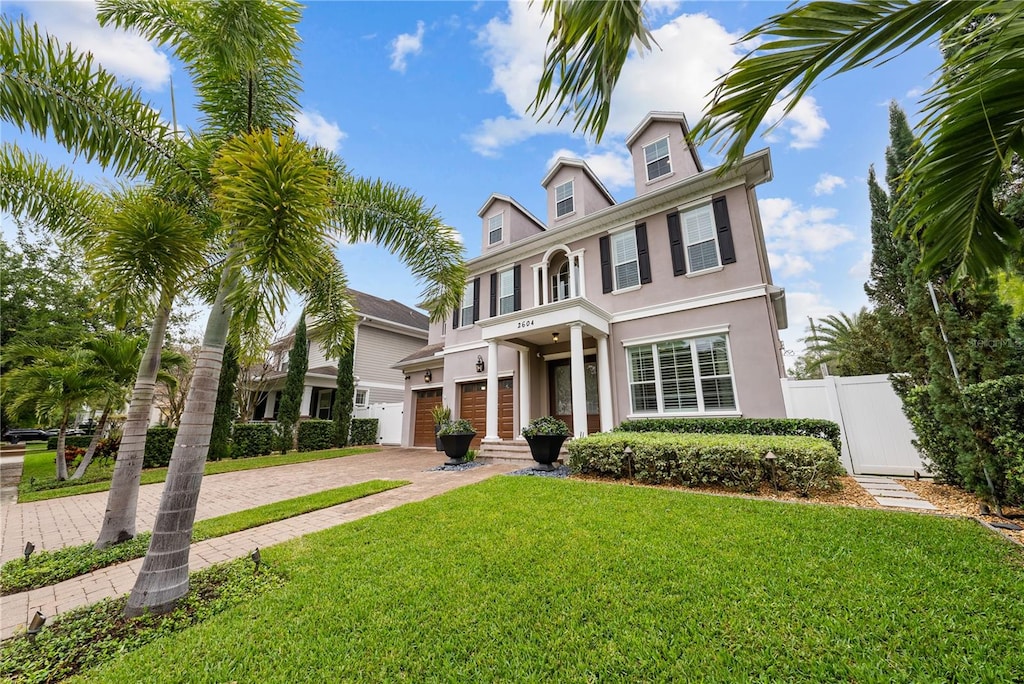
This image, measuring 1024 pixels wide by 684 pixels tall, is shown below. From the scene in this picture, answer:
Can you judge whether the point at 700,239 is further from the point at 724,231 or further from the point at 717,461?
the point at 717,461

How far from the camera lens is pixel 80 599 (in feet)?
10.0

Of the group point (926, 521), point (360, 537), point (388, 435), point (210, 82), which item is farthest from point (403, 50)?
point (388, 435)

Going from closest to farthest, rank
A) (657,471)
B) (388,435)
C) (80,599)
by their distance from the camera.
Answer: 1. (80,599)
2. (657,471)
3. (388,435)

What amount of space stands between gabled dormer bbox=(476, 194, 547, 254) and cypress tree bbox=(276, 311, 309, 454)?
7588 millimetres

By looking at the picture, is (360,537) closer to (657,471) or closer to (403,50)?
(657,471)

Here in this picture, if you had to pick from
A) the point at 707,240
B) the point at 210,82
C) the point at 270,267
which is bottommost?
the point at 270,267

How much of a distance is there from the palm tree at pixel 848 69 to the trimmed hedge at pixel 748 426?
19.6 ft

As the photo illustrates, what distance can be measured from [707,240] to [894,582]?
25.6 ft

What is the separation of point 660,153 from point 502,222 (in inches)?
216

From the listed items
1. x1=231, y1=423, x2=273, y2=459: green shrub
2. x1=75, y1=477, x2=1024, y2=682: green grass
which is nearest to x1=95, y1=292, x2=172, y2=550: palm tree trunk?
x1=75, y1=477, x2=1024, y2=682: green grass

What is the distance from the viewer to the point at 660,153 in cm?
1016

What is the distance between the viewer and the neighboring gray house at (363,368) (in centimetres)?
1730

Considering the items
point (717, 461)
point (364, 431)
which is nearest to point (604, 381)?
point (717, 461)

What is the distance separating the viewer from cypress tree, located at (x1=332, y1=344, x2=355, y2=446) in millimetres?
14961
